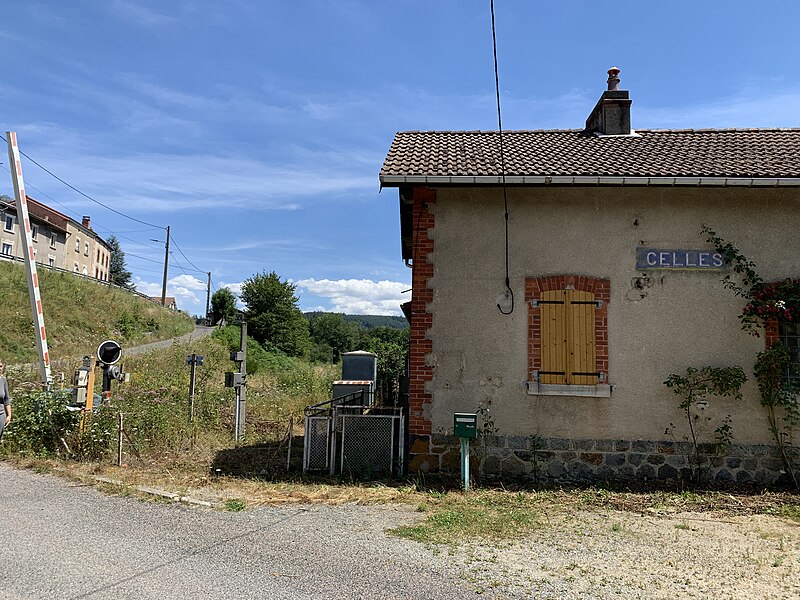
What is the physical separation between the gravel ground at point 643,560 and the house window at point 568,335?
202 cm

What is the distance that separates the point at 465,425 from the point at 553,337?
181 cm

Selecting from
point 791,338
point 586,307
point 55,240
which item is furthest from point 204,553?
point 55,240

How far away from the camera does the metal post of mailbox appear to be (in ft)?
24.1

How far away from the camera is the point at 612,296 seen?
8.05m

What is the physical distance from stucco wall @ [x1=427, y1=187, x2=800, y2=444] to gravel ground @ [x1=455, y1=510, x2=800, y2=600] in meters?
1.84

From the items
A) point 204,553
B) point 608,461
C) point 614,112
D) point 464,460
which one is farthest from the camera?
point 614,112

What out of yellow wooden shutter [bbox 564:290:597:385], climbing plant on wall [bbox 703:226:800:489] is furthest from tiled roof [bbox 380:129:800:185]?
yellow wooden shutter [bbox 564:290:597:385]

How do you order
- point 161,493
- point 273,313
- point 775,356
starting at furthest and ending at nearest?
point 273,313 → point 775,356 → point 161,493

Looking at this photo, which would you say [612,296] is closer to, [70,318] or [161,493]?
[161,493]

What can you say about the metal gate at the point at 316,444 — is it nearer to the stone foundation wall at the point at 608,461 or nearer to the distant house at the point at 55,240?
the stone foundation wall at the point at 608,461

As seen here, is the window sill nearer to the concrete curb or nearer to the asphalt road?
the asphalt road

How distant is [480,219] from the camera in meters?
8.29

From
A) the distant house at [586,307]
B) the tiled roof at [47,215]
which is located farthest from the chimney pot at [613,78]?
the tiled roof at [47,215]

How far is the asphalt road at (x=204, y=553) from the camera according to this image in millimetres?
4102
